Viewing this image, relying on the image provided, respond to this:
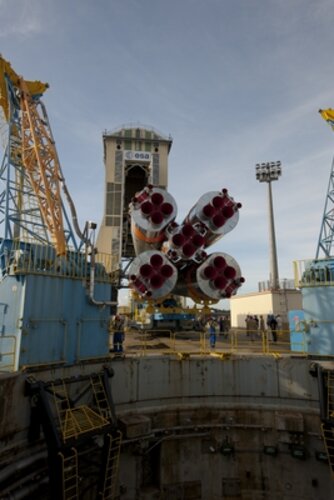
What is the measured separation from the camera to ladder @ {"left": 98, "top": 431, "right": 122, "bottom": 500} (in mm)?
8906

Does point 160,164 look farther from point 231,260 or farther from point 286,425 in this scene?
point 286,425

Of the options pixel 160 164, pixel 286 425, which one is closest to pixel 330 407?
pixel 286 425

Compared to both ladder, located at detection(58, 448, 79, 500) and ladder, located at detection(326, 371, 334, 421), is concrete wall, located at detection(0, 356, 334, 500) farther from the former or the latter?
ladder, located at detection(58, 448, 79, 500)

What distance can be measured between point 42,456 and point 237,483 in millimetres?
7104

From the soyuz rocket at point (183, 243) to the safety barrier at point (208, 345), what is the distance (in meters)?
3.64

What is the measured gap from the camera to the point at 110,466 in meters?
9.38

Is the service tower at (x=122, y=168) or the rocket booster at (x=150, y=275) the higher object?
the service tower at (x=122, y=168)

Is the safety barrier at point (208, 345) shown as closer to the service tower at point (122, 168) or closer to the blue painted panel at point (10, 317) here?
the blue painted panel at point (10, 317)

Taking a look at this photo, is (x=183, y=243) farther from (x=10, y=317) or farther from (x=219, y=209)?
(x=10, y=317)

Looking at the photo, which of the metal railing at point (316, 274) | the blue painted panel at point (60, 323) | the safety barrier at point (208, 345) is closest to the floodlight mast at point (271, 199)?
the safety barrier at point (208, 345)

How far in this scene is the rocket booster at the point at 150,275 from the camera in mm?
8984

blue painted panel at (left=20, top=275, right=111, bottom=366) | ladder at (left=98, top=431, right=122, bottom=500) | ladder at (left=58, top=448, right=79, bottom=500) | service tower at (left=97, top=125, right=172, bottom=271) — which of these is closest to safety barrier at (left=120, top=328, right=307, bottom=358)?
blue painted panel at (left=20, top=275, right=111, bottom=366)

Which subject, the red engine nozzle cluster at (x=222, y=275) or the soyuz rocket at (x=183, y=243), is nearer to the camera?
the soyuz rocket at (x=183, y=243)

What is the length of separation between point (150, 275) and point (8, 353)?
15.9 feet
